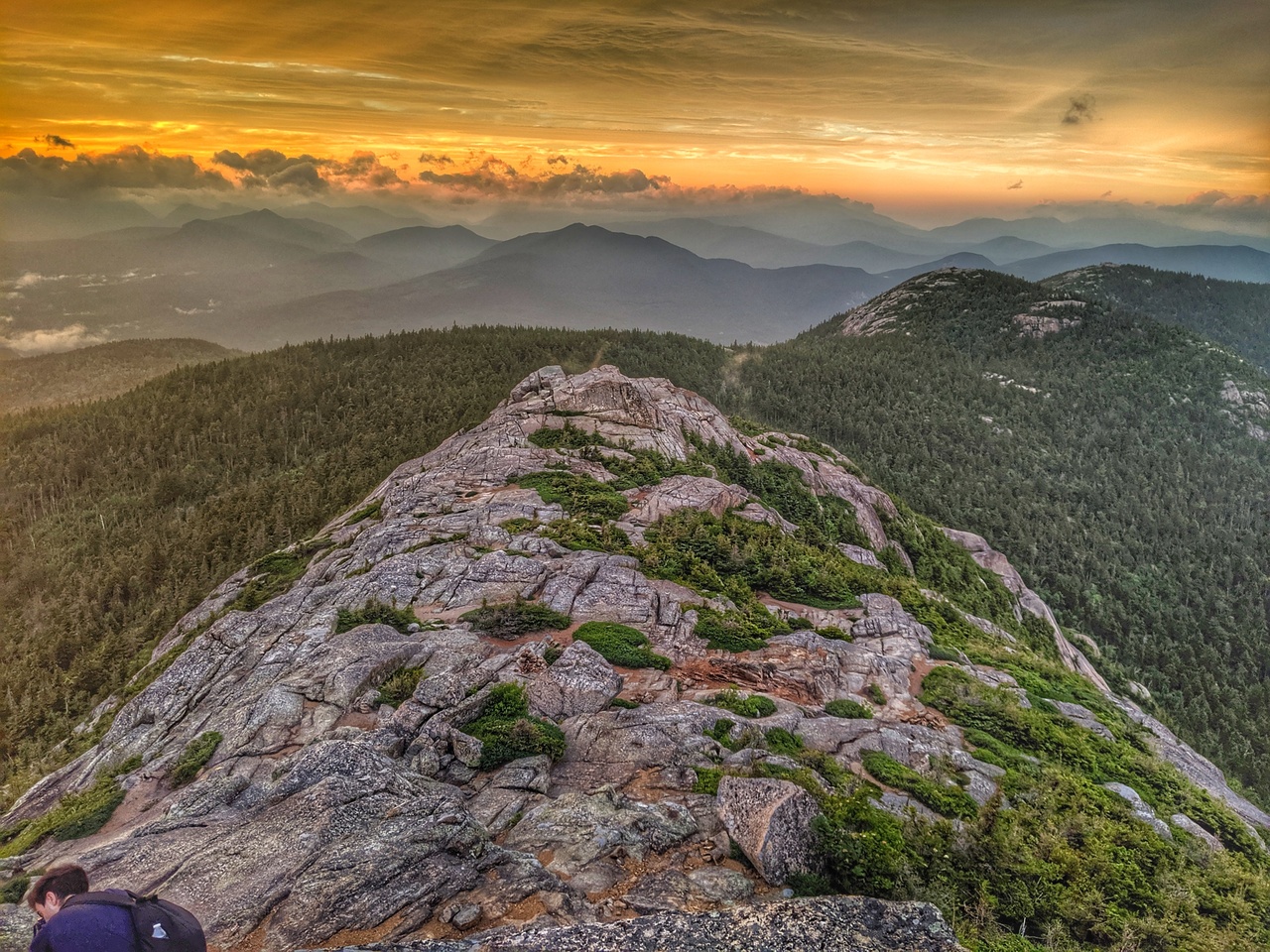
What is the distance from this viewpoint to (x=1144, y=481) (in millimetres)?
123188

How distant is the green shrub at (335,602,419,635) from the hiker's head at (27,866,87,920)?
16.9 meters

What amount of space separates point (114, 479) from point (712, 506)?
10552 cm

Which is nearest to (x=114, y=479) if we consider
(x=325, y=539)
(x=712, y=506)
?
(x=325, y=539)

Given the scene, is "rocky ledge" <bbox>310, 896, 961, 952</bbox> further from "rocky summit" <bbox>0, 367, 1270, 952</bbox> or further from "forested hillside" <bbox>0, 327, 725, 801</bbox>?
"forested hillside" <bbox>0, 327, 725, 801</bbox>

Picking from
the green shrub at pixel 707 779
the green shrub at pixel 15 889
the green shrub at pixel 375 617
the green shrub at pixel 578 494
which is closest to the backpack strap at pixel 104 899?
the green shrub at pixel 15 889

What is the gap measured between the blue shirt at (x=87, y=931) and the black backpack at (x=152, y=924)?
0.08 meters

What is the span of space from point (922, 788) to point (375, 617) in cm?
2124

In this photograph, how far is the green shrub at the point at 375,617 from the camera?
25.3m

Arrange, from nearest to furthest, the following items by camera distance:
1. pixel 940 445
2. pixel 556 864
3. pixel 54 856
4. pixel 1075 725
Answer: pixel 556 864 → pixel 54 856 → pixel 1075 725 → pixel 940 445

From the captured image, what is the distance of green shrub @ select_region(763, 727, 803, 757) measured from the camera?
62.5ft

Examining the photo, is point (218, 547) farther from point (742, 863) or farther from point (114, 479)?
point (742, 863)

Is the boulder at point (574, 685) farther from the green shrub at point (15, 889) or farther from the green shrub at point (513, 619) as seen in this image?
the green shrub at point (15, 889)

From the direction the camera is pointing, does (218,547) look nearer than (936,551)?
No

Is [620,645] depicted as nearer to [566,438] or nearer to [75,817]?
[75,817]
